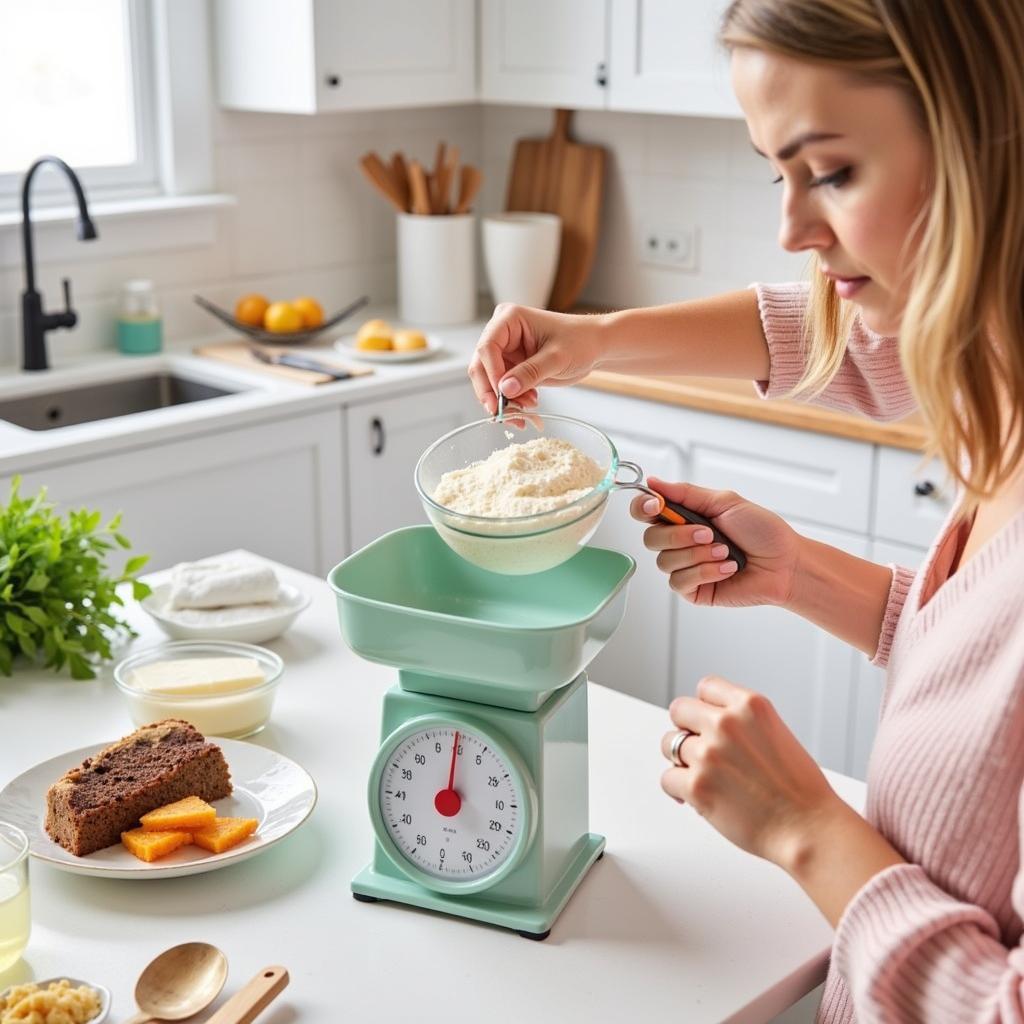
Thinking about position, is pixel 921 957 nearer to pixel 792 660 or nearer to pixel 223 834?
pixel 223 834

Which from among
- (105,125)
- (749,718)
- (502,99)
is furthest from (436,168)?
(749,718)

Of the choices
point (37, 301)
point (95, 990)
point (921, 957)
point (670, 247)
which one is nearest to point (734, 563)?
point (921, 957)

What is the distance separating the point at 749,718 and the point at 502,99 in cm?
253

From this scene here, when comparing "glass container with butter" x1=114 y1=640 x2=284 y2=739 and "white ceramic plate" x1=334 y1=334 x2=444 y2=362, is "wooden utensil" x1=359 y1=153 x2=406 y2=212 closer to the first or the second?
"white ceramic plate" x1=334 y1=334 x2=444 y2=362

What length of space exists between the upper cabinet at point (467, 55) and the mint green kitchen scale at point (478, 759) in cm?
197

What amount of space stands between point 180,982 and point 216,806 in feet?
0.81

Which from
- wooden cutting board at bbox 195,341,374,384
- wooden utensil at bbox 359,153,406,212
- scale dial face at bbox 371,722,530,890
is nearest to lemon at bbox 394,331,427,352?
wooden cutting board at bbox 195,341,374,384

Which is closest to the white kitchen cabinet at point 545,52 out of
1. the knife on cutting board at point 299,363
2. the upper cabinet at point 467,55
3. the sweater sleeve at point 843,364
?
the upper cabinet at point 467,55

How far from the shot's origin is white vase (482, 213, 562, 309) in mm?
3342

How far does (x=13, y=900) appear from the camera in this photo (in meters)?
1.05

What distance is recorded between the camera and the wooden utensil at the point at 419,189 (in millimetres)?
3344

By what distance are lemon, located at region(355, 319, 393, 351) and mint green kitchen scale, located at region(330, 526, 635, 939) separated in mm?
1933

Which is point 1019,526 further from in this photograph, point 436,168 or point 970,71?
point 436,168

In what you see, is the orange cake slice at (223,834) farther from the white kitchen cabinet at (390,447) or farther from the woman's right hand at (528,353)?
the white kitchen cabinet at (390,447)
